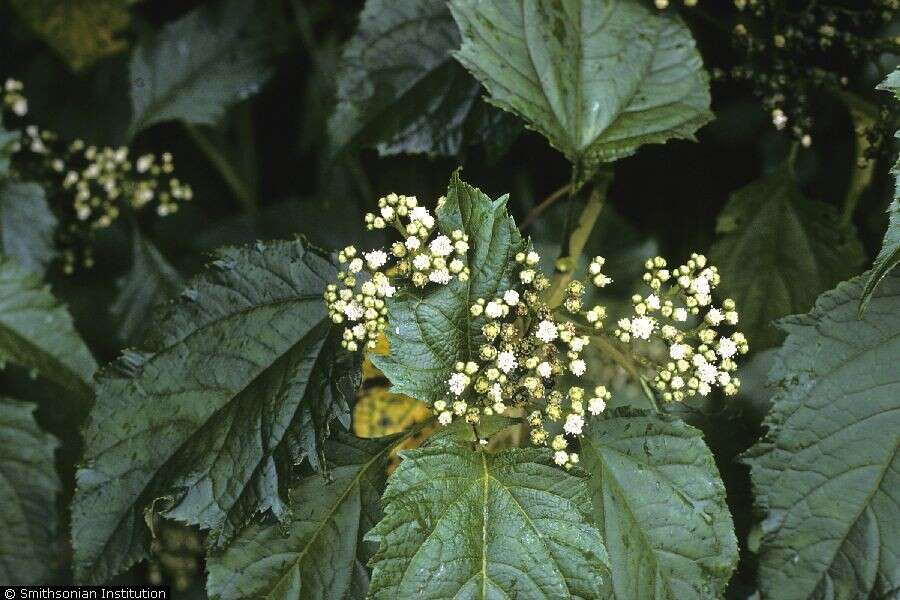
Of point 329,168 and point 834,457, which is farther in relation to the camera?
point 329,168

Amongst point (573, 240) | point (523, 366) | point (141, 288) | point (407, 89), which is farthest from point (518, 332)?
point (141, 288)

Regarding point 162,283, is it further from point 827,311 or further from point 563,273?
point 827,311

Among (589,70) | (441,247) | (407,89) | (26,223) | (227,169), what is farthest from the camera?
(227,169)

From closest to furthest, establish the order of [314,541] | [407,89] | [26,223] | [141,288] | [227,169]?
[314,541]
[407,89]
[26,223]
[141,288]
[227,169]

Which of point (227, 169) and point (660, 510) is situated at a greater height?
point (227, 169)

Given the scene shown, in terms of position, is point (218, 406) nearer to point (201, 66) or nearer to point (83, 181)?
point (83, 181)

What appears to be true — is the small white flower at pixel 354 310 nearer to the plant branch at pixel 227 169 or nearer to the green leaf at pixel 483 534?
the green leaf at pixel 483 534

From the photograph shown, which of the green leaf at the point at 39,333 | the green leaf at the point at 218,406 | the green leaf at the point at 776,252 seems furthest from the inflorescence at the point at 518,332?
the green leaf at the point at 39,333

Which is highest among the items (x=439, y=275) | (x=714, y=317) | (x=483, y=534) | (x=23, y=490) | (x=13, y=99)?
(x=13, y=99)
